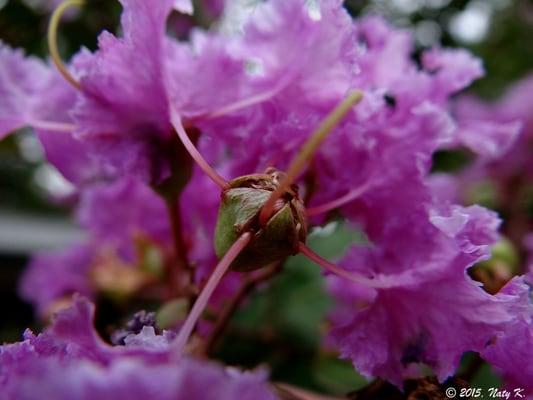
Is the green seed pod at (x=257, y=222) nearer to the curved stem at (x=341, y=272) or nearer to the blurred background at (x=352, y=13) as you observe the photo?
the curved stem at (x=341, y=272)

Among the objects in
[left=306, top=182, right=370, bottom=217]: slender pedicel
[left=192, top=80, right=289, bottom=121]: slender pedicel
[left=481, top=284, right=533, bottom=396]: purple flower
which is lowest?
[left=481, top=284, right=533, bottom=396]: purple flower

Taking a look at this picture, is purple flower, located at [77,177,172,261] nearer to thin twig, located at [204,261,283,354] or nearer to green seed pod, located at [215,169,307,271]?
thin twig, located at [204,261,283,354]

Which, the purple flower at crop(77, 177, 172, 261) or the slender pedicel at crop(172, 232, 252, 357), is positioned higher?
the purple flower at crop(77, 177, 172, 261)

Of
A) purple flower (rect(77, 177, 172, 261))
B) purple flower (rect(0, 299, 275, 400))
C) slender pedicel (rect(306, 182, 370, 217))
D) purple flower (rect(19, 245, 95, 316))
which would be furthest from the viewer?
purple flower (rect(19, 245, 95, 316))

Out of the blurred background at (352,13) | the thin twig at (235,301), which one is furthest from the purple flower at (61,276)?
the thin twig at (235,301)

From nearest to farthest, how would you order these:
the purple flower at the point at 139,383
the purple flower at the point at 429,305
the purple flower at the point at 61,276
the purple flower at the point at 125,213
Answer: the purple flower at the point at 139,383 < the purple flower at the point at 429,305 < the purple flower at the point at 125,213 < the purple flower at the point at 61,276

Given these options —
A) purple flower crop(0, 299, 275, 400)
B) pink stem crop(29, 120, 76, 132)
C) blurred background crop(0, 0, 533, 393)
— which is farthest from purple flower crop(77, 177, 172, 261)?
purple flower crop(0, 299, 275, 400)

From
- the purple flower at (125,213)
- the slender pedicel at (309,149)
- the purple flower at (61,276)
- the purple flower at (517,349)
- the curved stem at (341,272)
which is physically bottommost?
the purple flower at (517,349)

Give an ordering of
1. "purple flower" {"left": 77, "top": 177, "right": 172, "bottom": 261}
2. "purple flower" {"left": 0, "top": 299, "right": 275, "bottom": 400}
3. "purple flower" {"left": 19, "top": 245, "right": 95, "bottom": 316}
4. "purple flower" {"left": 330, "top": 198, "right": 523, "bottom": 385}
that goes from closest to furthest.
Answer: "purple flower" {"left": 0, "top": 299, "right": 275, "bottom": 400}, "purple flower" {"left": 330, "top": 198, "right": 523, "bottom": 385}, "purple flower" {"left": 77, "top": 177, "right": 172, "bottom": 261}, "purple flower" {"left": 19, "top": 245, "right": 95, "bottom": 316}

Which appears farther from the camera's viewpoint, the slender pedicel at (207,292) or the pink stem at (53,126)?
the pink stem at (53,126)

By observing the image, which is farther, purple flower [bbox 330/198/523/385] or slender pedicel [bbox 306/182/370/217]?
slender pedicel [bbox 306/182/370/217]
